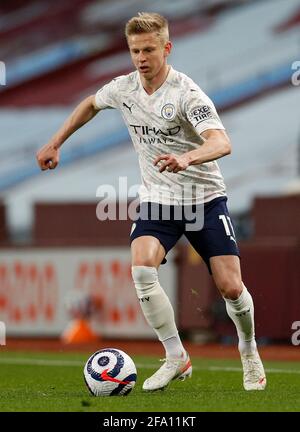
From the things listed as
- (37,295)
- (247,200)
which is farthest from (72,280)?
(247,200)

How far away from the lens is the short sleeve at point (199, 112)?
6359 mm

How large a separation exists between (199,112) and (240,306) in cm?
121

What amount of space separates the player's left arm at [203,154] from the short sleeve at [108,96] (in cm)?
77

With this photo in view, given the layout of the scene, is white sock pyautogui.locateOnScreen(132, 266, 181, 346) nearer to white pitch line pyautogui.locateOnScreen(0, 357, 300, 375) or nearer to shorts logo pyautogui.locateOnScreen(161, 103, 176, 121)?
shorts logo pyautogui.locateOnScreen(161, 103, 176, 121)

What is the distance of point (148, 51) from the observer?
21.1 ft

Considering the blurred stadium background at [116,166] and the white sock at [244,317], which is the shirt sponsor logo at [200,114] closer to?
the white sock at [244,317]

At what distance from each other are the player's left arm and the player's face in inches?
20.5

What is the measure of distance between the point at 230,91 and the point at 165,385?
15.1 meters

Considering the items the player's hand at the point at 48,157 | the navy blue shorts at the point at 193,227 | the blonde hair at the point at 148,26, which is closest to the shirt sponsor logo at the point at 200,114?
the blonde hair at the point at 148,26

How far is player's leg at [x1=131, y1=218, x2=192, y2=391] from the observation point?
6.49m
